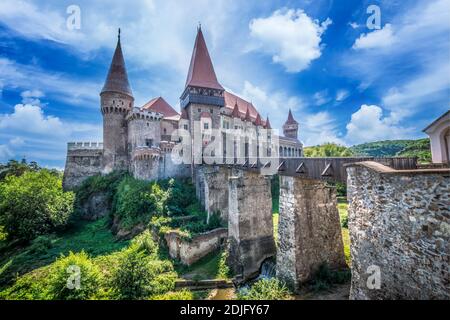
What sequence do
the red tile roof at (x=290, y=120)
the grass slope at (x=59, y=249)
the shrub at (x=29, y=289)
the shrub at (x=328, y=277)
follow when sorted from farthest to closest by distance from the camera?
the red tile roof at (x=290, y=120)
the grass slope at (x=59, y=249)
the shrub at (x=29, y=289)
the shrub at (x=328, y=277)

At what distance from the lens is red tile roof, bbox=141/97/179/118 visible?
1158 inches

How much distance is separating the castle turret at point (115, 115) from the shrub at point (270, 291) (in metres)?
22.3

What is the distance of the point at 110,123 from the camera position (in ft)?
87.3

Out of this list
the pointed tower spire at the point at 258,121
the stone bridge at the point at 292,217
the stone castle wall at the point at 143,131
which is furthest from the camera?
the pointed tower spire at the point at 258,121

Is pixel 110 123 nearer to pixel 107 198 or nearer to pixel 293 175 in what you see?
pixel 107 198

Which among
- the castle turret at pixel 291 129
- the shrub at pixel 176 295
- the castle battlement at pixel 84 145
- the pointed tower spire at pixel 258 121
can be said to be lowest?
the shrub at pixel 176 295

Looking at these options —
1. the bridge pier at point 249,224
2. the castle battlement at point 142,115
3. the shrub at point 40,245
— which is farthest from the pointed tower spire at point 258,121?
the shrub at point 40,245

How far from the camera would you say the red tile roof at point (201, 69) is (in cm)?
2869

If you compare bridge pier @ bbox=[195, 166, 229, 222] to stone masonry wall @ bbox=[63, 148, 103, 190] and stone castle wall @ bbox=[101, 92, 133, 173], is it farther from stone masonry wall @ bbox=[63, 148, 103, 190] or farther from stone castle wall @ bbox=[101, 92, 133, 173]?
stone masonry wall @ bbox=[63, 148, 103, 190]

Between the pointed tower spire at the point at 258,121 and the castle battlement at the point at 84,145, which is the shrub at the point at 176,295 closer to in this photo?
the castle battlement at the point at 84,145

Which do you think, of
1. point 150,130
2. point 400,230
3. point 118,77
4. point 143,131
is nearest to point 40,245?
point 143,131

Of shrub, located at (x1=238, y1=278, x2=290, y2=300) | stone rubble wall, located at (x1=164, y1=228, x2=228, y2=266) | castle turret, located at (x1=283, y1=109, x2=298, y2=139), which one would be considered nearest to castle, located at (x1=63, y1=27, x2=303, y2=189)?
stone rubble wall, located at (x1=164, y1=228, x2=228, y2=266)
